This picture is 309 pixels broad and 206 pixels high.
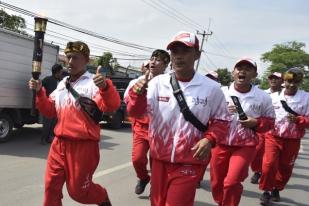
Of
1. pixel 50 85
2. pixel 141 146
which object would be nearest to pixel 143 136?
pixel 141 146

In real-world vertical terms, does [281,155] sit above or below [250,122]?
below

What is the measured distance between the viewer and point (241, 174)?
17.5ft

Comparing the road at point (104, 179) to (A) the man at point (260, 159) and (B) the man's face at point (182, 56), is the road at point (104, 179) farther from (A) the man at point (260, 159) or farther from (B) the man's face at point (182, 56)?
(B) the man's face at point (182, 56)

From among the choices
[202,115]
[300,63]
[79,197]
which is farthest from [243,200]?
[300,63]

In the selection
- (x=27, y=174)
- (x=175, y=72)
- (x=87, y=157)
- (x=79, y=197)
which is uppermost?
(x=175, y=72)

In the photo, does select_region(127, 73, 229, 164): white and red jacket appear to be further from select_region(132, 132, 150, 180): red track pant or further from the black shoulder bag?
select_region(132, 132, 150, 180): red track pant

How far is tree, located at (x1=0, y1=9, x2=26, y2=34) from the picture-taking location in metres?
27.2

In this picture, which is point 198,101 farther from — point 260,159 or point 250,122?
point 260,159

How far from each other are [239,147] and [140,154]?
1.48 metres

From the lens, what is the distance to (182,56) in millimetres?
3750

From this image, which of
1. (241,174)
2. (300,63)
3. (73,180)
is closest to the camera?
(73,180)

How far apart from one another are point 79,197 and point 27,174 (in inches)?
130

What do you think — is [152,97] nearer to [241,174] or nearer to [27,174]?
[241,174]

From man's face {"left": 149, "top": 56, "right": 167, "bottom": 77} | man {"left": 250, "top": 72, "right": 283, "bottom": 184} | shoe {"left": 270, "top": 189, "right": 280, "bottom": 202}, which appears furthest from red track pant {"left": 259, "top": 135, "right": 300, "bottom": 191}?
man's face {"left": 149, "top": 56, "right": 167, "bottom": 77}
